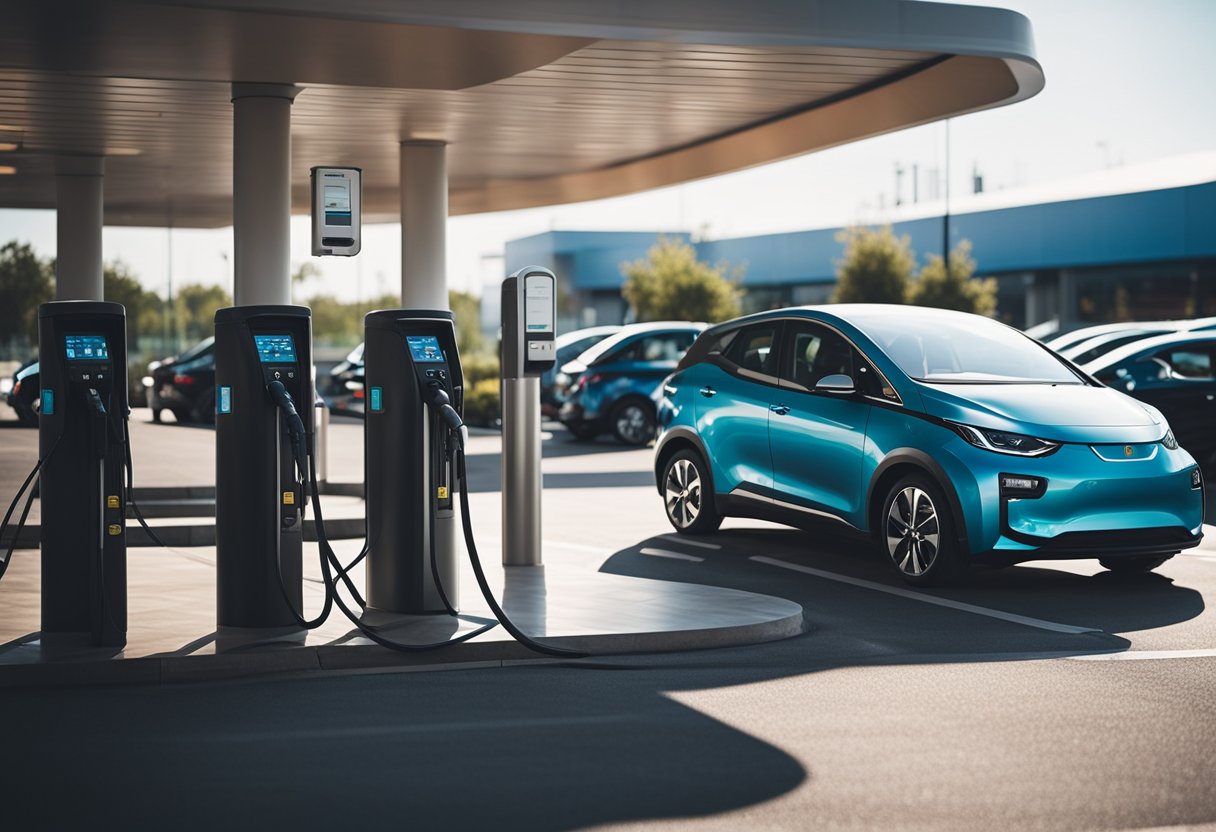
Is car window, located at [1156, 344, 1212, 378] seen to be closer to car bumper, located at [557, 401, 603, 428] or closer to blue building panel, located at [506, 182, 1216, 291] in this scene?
car bumper, located at [557, 401, 603, 428]

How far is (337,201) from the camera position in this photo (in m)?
12.8

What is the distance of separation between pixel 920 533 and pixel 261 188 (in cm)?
520

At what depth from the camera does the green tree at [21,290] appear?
28.6m

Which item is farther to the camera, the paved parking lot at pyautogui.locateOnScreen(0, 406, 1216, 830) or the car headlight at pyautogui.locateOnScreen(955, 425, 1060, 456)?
the car headlight at pyautogui.locateOnScreen(955, 425, 1060, 456)

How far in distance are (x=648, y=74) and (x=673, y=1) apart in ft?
5.46

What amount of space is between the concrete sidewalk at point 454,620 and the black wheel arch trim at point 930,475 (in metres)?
1.30

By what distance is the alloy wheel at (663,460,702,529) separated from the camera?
12.5 metres

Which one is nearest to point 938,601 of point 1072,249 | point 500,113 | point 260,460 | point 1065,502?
point 1065,502

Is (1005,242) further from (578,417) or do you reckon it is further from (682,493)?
(682,493)

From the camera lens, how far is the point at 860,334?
10.9 meters

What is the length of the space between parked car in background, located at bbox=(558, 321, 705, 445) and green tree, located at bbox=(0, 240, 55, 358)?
11.7 meters

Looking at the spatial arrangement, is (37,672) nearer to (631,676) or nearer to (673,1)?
(631,676)

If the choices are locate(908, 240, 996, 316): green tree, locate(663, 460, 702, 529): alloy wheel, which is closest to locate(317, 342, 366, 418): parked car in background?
locate(663, 460, 702, 529): alloy wheel

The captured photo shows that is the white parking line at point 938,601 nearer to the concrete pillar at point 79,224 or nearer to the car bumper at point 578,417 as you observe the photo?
the concrete pillar at point 79,224
